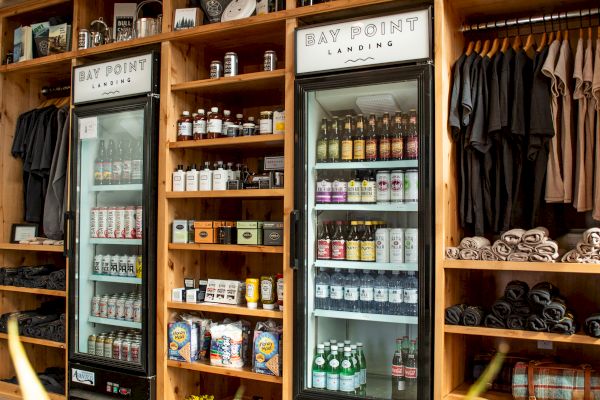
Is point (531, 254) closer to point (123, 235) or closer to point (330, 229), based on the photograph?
point (330, 229)

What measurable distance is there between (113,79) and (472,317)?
257 centimetres

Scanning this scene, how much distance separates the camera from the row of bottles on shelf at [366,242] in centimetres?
269

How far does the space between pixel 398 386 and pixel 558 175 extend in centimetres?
126

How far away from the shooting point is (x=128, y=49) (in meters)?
3.53

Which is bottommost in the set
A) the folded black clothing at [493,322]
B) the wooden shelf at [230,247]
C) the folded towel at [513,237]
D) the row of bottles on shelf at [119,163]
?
the folded black clothing at [493,322]

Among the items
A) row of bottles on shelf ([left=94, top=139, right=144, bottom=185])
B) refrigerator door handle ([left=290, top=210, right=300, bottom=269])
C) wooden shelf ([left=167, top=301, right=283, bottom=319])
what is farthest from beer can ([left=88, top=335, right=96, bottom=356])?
refrigerator door handle ([left=290, top=210, right=300, bottom=269])

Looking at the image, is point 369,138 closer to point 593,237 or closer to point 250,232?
point 250,232

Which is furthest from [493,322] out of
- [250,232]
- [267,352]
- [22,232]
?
[22,232]

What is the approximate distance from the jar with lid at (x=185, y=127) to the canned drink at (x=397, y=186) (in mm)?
1307

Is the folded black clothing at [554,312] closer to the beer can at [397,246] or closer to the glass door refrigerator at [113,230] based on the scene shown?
the beer can at [397,246]

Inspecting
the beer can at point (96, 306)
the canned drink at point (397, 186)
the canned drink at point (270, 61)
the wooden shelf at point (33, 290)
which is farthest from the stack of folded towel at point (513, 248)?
the wooden shelf at point (33, 290)

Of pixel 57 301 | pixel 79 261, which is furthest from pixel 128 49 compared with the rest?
pixel 57 301

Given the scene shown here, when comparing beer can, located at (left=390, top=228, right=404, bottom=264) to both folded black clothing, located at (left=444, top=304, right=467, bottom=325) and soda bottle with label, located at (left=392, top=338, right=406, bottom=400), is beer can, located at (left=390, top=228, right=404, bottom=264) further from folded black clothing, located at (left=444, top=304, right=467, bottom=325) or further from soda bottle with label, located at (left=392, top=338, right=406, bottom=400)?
soda bottle with label, located at (left=392, top=338, right=406, bottom=400)

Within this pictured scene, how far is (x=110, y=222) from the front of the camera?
3.64 meters
